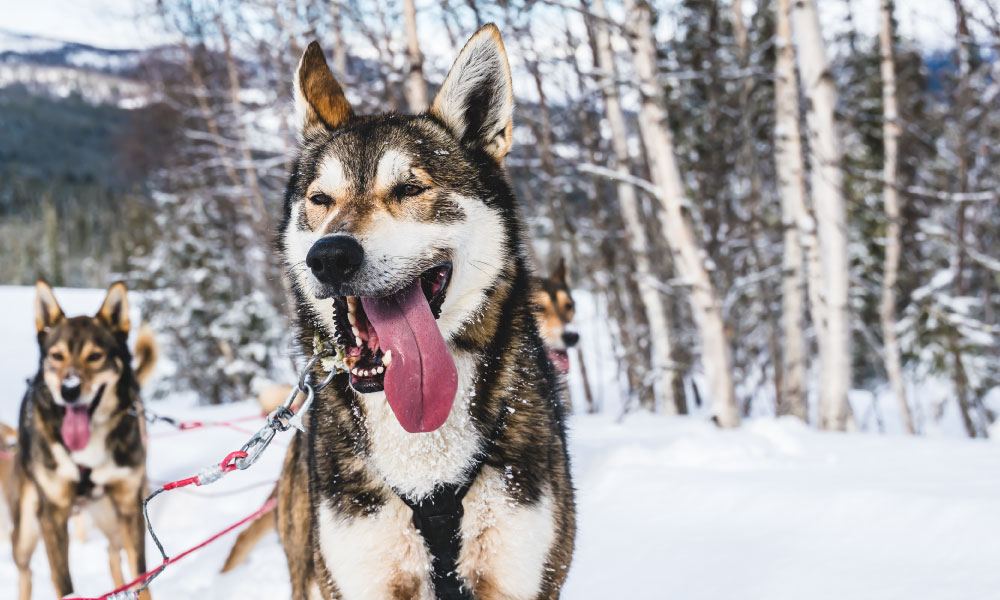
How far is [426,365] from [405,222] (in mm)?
371

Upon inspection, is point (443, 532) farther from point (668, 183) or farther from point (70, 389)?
point (668, 183)

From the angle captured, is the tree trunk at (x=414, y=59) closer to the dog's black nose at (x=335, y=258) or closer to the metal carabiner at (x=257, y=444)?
the metal carabiner at (x=257, y=444)

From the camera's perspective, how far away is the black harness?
1.74 m

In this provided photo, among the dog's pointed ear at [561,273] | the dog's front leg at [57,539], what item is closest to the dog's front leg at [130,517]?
the dog's front leg at [57,539]

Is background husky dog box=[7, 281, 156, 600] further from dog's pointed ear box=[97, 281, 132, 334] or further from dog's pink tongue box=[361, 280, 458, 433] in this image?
dog's pink tongue box=[361, 280, 458, 433]

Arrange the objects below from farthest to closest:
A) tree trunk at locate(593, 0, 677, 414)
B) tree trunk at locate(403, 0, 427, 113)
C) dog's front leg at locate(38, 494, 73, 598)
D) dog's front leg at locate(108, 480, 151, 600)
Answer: tree trunk at locate(593, 0, 677, 414)
tree trunk at locate(403, 0, 427, 113)
dog's front leg at locate(108, 480, 151, 600)
dog's front leg at locate(38, 494, 73, 598)

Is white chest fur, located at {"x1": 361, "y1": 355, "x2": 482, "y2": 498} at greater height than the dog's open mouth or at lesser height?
lesser

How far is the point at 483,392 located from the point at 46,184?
449 feet

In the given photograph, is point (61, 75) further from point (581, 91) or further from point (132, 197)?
point (581, 91)

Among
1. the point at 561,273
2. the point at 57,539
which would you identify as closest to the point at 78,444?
the point at 57,539

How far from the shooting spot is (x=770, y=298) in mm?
11391

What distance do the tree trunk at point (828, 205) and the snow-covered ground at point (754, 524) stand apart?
3.04 feet

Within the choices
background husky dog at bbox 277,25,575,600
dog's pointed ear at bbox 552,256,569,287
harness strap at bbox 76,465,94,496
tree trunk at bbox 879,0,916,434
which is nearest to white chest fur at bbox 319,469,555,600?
background husky dog at bbox 277,25,575,600

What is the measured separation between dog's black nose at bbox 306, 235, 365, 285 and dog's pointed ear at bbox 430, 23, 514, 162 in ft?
2.24
